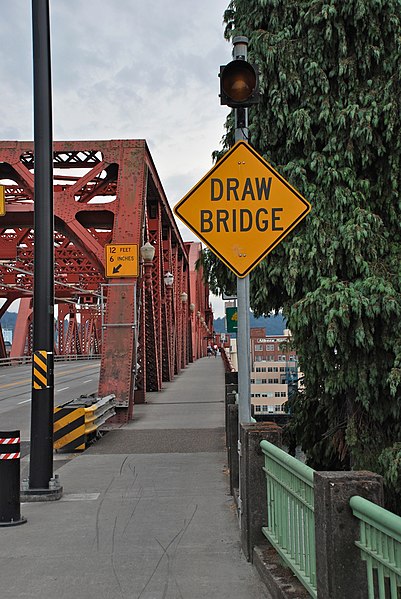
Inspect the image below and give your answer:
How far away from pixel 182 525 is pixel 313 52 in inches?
300

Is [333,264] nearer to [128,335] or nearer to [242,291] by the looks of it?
[242,291]

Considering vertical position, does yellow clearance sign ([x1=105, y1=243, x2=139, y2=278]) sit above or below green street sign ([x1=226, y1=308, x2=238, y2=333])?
above

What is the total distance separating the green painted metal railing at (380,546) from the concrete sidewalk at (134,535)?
2251 mm

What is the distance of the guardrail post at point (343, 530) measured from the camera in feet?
11.6

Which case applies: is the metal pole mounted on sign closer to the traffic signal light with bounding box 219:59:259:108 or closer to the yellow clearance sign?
the traffic signal light with bounding box 219:59:259:108

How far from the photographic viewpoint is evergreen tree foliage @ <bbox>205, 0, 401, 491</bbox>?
1032 centimetres

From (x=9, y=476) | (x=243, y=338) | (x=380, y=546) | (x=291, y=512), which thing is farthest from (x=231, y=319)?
(x=380, y=546)

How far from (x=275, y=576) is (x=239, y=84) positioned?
14.3ft

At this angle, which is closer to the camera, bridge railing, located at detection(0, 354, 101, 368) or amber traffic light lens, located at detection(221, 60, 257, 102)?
amber traffic light lens, located at detection(221, 60, 257, 102)

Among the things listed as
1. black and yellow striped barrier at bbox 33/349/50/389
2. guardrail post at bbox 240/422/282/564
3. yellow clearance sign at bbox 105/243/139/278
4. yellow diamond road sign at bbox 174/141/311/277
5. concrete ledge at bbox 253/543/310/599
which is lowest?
concrete ledge at bbox 253/543/310/599

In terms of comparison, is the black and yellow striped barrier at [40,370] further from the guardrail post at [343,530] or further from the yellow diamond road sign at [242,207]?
the guardrail post at [343,530]

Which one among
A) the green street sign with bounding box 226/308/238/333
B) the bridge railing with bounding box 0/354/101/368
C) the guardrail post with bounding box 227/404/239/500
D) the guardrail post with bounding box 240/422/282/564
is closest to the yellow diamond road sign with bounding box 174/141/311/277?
the guardrail post with bounding box 240/422/282/564

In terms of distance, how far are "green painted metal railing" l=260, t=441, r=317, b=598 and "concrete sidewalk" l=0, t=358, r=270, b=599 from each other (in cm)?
56

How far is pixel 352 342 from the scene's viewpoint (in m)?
10.3
